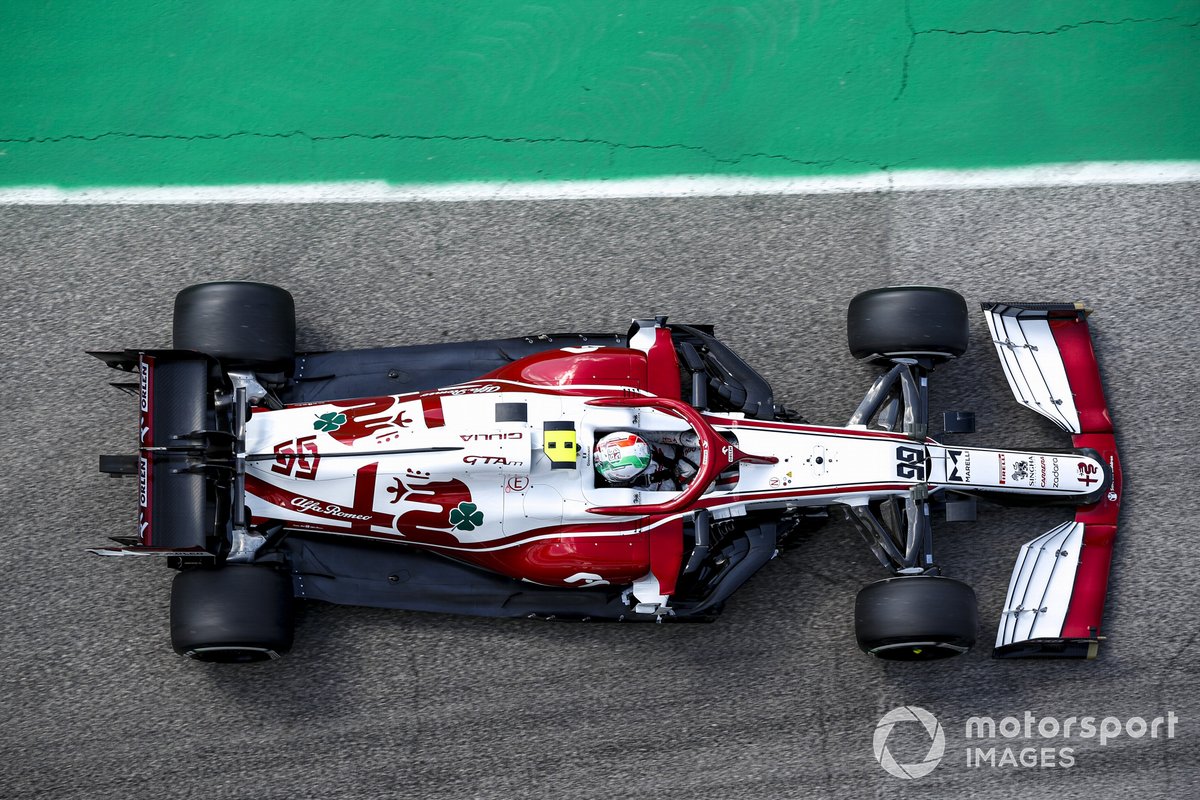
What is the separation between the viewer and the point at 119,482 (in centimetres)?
522

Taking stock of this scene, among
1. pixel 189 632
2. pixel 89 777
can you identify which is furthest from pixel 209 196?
pixel 89 777

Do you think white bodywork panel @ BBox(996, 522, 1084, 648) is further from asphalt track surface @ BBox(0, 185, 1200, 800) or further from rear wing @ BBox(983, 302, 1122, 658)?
asphalt track surface @ BBox(0, 185, 1200, 800)

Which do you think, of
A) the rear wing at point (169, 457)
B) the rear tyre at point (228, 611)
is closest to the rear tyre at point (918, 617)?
the rear tyre at point (228, 611)

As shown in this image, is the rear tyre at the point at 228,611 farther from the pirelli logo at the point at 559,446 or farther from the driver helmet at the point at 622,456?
the driver helmet at the point at 622,456

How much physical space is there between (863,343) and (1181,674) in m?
2.71

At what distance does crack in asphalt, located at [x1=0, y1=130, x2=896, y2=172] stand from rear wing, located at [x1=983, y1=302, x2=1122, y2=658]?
1322 mm

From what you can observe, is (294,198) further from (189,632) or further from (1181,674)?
(1181,674)

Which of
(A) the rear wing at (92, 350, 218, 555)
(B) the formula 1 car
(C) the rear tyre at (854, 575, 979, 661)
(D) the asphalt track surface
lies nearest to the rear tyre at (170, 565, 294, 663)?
(B) the formula 1 car

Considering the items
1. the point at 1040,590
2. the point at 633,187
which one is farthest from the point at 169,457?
the point at 1040,590

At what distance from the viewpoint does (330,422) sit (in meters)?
4.63

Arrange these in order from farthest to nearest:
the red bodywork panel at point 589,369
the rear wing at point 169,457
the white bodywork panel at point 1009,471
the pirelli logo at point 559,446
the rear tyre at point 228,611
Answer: the white bodywork panel at point 1009,471 → the red bodywork panel at point 589,369 → the rear tyre at point 228,611 → the pirelli logo at point 559,446 → the rear wing at point 169,457

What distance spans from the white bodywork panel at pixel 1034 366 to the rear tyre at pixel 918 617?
1.18 meters

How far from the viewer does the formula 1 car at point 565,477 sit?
4496mm

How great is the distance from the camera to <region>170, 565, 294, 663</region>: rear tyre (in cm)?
455
